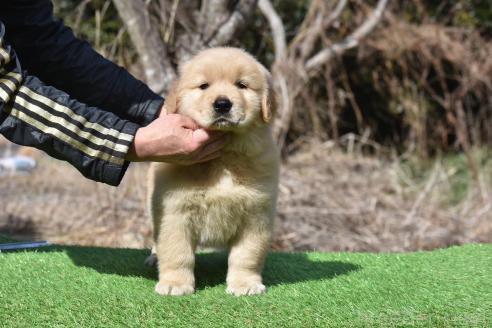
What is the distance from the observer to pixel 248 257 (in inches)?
97.0

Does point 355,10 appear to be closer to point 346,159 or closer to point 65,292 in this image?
point 346,159

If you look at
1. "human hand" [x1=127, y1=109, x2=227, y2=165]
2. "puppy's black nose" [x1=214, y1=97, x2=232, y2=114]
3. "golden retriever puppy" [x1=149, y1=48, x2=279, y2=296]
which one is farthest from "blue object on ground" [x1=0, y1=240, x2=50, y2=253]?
"puppy's black nose" [x1=214, y1=97, x2=232, y2=114]

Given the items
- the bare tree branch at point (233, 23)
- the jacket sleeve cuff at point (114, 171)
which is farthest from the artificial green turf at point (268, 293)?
the bare tree branch at point (233, 23)

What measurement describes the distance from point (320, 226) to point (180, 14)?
204 cm

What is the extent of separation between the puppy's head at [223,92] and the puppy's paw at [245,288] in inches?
24.1

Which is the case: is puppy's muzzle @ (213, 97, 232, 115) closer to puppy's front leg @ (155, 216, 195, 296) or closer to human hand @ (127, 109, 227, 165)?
human hand @ (127, 109, 227, 165)

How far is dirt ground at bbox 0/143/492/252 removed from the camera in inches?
194

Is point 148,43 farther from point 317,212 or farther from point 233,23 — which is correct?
point 317,212

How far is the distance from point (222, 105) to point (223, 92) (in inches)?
3.8

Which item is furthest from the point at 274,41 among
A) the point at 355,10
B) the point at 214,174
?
the point at 214,174

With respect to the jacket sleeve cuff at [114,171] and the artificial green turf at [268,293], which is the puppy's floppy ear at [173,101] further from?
the artificial green turf at [268,293]

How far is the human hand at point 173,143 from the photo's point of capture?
2.29m

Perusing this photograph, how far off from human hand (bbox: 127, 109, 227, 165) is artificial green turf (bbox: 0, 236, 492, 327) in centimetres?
53

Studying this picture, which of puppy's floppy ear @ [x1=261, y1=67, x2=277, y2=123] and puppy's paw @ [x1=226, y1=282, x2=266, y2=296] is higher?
puppy's floppy ear @ [x1=261, y1=67, x2=277, y2=123]
